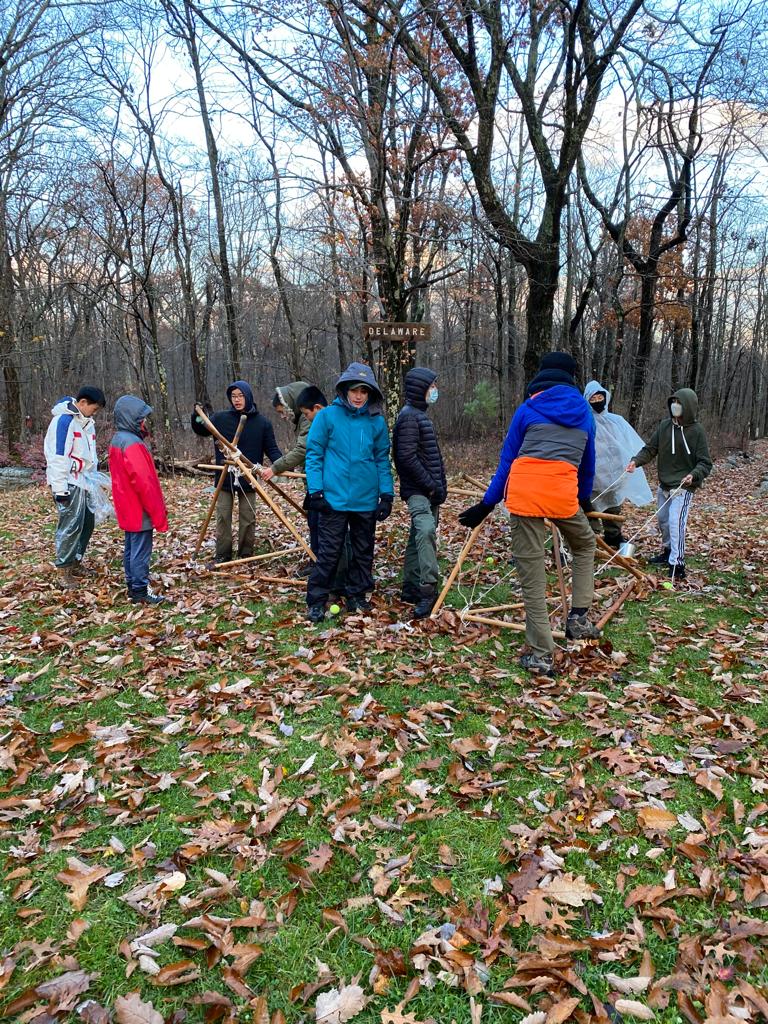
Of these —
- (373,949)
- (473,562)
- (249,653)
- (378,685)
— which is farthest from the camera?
(473,562)

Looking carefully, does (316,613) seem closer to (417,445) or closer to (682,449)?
(417,445)

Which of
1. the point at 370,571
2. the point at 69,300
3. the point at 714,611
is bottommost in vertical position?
the point at 714,611

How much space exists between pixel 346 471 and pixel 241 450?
2.43 meters

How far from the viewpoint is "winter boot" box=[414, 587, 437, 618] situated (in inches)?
252

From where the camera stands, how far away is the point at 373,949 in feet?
8.80

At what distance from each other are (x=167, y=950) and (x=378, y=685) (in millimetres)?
2614

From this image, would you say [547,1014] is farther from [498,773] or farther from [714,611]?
[714,611]

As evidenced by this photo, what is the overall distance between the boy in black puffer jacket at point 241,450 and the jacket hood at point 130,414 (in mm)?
1215

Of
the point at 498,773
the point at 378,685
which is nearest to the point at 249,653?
the point at 378,685

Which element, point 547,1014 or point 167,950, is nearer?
point 547,1014

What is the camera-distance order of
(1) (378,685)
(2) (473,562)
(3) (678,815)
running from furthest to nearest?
(2) (473,562) < (1) (378,685) < (3) (678,815)

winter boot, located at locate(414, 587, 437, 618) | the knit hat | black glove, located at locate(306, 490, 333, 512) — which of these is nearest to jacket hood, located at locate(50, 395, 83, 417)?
black glove, located at locate(306, 490, 333, 512)

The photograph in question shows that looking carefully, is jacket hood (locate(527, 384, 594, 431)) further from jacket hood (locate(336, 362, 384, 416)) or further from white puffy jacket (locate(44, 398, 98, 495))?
white puffy jacket (locate(44, 398, 98, 495))

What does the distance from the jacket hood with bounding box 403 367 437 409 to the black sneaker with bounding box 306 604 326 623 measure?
7.71 feet
